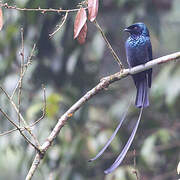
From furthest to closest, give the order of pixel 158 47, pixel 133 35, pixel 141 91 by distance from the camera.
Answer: pixel 158 47, pixel 133 35, pixel 141 91

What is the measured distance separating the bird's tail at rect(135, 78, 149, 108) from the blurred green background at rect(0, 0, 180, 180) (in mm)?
1086

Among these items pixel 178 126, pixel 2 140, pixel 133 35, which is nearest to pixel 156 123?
pixel 178 126

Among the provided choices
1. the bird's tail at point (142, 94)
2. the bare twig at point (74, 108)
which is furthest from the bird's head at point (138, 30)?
the bare twig at point (74, 108)

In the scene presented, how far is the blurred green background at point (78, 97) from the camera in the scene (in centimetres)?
415

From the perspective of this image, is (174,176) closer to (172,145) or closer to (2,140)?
(172,145)

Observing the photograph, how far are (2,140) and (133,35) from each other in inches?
67.7

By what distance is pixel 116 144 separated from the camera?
4.29 m

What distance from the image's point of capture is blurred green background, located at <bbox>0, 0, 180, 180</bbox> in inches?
163

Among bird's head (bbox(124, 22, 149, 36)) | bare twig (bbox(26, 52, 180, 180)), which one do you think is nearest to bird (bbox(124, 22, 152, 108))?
bird's head (bbox(124, 22, 149, 36))

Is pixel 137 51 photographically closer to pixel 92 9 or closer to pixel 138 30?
pixel 138 30

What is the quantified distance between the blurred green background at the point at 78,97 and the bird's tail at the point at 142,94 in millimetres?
1086

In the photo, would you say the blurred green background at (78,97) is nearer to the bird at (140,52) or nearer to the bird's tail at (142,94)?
the bird at (140,52)

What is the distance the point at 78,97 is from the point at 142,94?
1.66 m

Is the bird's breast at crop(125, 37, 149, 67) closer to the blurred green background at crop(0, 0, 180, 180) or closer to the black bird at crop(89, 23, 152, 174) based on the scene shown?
the black bird at crop(89, 23, 152, 174)
